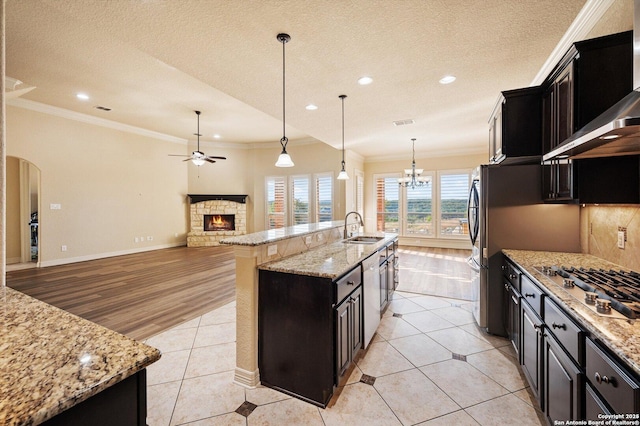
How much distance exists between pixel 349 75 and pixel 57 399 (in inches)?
137

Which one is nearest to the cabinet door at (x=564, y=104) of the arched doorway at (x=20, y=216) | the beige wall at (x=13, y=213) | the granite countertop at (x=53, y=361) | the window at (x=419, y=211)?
the granite countertop at (x=53, y=361)

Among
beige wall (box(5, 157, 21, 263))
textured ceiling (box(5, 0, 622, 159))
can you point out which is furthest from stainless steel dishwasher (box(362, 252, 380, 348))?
beige wall (box(5, 157, 21, 263))

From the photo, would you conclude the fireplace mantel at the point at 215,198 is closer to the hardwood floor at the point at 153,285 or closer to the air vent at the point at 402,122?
the hardwood floor at the point at 153,285

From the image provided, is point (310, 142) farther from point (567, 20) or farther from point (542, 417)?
point (542, 417)

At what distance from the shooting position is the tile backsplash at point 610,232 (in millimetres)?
1861

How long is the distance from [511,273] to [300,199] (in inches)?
259

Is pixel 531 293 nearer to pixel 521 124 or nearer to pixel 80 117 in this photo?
pixel 521 124

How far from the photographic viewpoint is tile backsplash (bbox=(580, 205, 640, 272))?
1.86 m

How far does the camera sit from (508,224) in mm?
2684

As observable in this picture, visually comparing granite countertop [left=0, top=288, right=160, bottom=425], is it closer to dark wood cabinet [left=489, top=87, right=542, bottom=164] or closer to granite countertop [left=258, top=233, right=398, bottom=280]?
granite countertop [left=258, top=233, right=398, bottom=280]

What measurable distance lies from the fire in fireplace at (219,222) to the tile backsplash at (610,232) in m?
8.15

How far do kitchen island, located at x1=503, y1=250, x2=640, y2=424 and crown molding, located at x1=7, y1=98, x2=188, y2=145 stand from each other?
312 inches

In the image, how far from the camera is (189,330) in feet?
9.68

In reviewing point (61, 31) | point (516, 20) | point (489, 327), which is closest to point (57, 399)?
point (489, 327)
